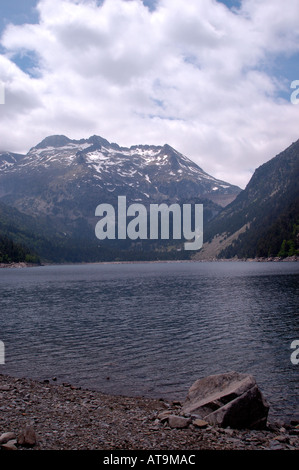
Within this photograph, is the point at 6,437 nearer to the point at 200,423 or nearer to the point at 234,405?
the point at 200,423

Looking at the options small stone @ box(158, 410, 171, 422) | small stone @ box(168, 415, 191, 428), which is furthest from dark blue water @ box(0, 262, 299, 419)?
small stone @ box(168, 415, 191, 428)

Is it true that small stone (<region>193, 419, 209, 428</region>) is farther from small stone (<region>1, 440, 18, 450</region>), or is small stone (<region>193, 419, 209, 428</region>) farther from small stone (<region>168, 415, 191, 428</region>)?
small stone (<region>1, 440, 18, 450</region>)

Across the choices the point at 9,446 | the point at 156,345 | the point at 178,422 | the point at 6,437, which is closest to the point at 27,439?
the point at 9,446

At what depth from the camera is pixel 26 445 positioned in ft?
54.3

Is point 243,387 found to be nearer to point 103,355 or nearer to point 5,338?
point 103,355

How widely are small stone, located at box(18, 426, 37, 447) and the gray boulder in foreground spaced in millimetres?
9344

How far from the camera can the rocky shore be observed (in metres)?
17.4

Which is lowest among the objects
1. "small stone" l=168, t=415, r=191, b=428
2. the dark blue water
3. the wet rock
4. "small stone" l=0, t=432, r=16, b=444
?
the dark blue water

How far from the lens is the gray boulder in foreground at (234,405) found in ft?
67.5

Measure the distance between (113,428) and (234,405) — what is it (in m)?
6.69

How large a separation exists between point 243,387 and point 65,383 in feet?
49.5
